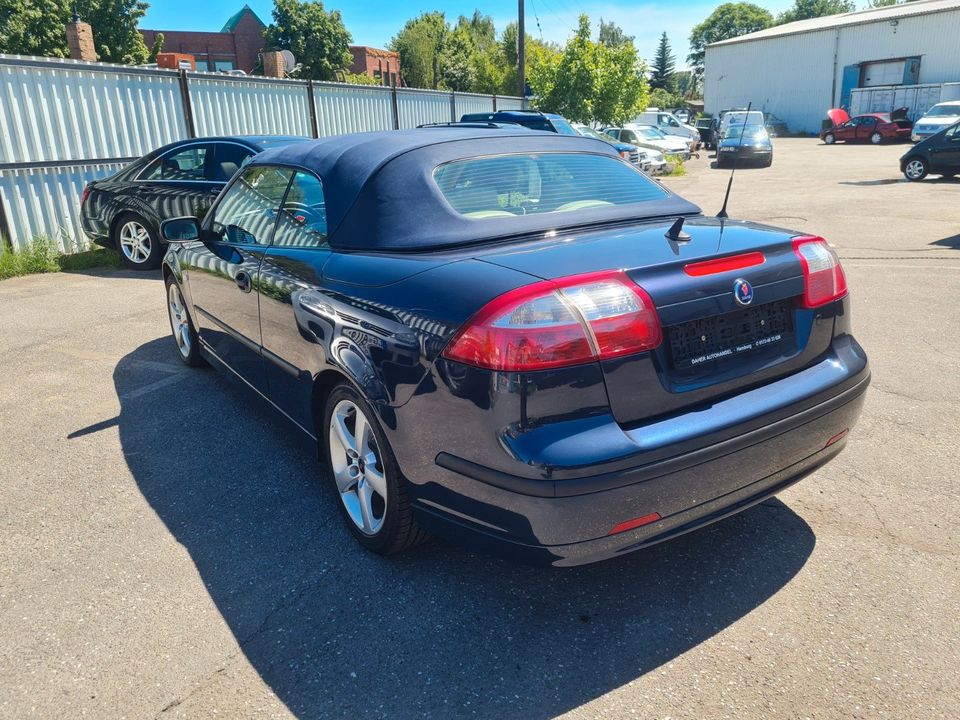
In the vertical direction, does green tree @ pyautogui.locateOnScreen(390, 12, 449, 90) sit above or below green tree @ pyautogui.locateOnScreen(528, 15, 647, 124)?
above

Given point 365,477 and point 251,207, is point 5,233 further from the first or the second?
point 365,477

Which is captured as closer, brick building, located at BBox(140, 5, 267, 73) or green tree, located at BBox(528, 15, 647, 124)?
green tree, located at BBox(528, 15, 647, 124)

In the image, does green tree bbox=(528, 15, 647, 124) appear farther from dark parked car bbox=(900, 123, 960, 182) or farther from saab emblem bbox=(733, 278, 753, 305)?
saab emblem bbox=(733, 278, 753, 305)

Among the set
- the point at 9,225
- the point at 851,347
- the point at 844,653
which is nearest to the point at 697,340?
the point at 851,347

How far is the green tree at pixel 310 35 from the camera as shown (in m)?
56.3

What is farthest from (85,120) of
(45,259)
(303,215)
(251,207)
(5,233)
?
(303,215)

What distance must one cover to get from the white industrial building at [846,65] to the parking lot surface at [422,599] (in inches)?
1750

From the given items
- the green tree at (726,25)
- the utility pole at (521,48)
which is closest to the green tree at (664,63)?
the green tree at (726,25)

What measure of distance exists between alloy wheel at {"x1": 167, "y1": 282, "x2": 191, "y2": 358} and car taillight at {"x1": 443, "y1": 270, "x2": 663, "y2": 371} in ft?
11.8

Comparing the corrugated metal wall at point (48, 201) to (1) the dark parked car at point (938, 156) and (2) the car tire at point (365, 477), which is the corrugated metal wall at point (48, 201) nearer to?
(2) the car tire at point (365, 477)

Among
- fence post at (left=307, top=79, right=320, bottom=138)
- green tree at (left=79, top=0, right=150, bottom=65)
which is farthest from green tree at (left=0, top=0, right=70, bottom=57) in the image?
fence post at (left=307, top=79, right=320, bottom=138)

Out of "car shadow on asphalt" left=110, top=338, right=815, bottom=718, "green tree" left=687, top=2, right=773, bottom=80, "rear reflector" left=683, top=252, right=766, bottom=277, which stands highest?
"green tree" left=687, top=2, right=773, bottom=80

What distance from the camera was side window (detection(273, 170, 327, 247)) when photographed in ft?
10.8

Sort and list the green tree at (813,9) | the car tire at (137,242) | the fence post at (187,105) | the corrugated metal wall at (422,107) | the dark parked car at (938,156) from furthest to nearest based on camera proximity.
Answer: the green tree at (813,9) < the corrugated metal wall at (422,107) < the dark parked car at (938,156) < the fence post at (187,105) < the car tire at (137,242)
